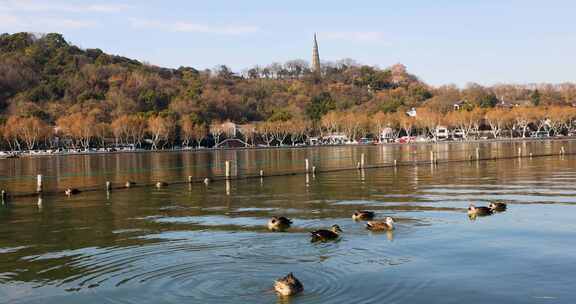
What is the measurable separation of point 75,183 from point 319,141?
134 m

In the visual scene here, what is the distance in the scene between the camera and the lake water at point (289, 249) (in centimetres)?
1430

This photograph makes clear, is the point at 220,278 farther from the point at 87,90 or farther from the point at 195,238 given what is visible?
the point at 87,90

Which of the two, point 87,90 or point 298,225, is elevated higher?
point 87,90

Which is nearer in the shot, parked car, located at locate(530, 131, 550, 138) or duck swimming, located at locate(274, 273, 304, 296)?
duck swimming, located at locate(274, 273, 304, 296)

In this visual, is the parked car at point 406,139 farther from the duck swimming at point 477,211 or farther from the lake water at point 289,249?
the duck swimming at point 477,211

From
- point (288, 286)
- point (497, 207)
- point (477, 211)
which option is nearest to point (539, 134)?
point (497, 207)

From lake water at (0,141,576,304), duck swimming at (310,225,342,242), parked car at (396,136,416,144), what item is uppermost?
parked car at (396,136,416,144)

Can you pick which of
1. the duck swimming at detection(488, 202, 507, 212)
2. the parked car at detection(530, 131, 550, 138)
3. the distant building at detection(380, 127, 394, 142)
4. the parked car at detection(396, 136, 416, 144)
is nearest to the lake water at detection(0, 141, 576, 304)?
the duck swimming at detection(488, 202, 507, 212)

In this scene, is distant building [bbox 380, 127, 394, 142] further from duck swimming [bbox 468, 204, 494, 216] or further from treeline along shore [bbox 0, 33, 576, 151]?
duck swimming [bbox 468, 204, 494, 216]

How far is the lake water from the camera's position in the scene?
1430 centimetres

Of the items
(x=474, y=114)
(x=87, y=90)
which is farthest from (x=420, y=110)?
(x=87, y=90)

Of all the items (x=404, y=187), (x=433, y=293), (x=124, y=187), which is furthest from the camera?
(x=124, y=187)

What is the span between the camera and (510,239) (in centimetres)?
1967

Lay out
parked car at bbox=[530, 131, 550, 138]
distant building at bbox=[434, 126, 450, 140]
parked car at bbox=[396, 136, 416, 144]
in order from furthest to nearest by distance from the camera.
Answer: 1. distant building at bbox=[434, 126, 450, 140]
2. parked car at bbox=[530, 131, 550, 138]
3. parked car at bbox=[396, 136, 416, 144]
